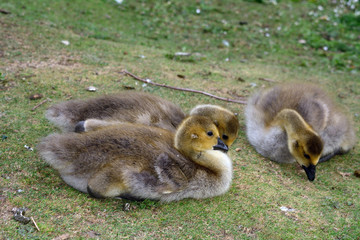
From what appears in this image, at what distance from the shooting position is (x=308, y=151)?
4062 millimetres

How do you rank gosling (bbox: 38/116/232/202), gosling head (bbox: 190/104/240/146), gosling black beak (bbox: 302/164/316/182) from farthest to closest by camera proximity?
1. gosling black beak (bbox: 302/164/316/182)
2. gosling head (bbox: 190/104/240/146)
3. gosling (bbox: 38/116/232/202)

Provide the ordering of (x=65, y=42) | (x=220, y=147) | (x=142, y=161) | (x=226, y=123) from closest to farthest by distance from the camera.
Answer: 1. (x=142, y=161)
2. (x=220, y=147)
3. (x=226, y=123)
4. (x=65, y=42)

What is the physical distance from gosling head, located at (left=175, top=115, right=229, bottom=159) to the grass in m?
0.45

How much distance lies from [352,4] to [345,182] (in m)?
8.14

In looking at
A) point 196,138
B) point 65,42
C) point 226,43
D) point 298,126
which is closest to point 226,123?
point 196,138

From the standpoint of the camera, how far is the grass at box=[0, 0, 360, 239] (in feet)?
9.93

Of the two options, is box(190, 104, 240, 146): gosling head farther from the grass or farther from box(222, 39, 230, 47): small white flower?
box(222, 39, 230, 47): small white flower

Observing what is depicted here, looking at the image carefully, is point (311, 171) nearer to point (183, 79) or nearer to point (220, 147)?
point (220, 147)

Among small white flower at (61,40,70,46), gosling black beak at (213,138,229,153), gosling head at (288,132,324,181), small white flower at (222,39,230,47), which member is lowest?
small white flower at (61,40,70,46)

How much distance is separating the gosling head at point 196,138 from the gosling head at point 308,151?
115 centimetres

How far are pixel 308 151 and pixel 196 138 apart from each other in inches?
55.7

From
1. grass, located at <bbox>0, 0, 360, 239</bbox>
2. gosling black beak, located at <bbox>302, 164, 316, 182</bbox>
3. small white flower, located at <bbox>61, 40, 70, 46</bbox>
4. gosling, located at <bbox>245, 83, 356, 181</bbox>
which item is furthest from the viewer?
small white flower, located at <bbox>61, 40, 70, 46</bbox>

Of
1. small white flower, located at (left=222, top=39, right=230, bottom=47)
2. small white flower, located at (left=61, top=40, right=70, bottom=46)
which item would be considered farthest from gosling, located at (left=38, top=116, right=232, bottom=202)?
small white flower, located at (left=222, top=39, right=230, bottom=47)

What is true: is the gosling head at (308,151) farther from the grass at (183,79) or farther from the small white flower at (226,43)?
the small white flower at (226,43)
